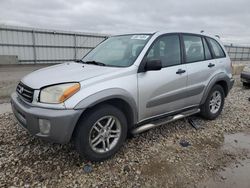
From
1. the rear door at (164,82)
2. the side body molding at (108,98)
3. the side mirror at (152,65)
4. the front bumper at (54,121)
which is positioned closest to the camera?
the front bumper at (54,121)

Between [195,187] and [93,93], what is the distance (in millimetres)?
1669

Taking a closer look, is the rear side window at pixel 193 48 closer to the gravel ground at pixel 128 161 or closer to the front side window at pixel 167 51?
the front side window at pixel 167 51

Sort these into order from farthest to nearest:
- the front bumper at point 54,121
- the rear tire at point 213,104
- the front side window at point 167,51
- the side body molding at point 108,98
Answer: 1. the rear tire at point 213,104
2. the front side window at point 167,51
3. the side body molding at point 108,98
4. the front bumper at point 54,121

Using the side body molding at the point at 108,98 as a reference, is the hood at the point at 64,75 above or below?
above

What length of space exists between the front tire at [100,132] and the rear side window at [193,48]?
183 cm

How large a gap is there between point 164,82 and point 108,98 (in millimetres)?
1092

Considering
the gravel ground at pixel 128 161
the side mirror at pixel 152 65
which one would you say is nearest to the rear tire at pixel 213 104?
the gravel ground at pixel 128 161

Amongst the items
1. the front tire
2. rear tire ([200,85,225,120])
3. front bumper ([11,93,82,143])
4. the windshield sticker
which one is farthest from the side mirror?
rear tire ([200,85,225,120])

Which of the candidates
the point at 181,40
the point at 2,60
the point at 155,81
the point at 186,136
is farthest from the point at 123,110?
the point at 2,60

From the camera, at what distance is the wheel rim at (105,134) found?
3.00 meters

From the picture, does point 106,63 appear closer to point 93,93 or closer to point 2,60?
point 93,93

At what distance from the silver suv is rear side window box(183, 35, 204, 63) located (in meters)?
0.02

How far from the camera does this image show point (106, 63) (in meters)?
3.51

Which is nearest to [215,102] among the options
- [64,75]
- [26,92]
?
[64,75]
